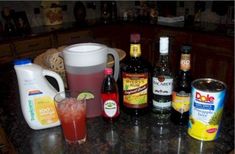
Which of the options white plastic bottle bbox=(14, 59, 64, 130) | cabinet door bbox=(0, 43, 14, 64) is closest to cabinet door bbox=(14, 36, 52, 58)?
cabinet door bbox=(0, 43, 14, 64)

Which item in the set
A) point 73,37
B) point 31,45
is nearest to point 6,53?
point 31,45

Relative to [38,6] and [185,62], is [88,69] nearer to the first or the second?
[185,62]

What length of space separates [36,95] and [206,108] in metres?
0.44

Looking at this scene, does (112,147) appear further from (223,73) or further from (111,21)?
(111,21)

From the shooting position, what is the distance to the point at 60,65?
2.90 feet

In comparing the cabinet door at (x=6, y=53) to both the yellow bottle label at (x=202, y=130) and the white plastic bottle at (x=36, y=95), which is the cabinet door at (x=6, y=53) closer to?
the white plastic bottle at (x=36, y=95)

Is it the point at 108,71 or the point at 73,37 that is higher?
the point at 108,71

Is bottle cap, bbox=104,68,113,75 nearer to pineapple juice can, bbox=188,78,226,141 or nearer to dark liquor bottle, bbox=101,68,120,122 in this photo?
dark liquor bottle, bbox=101,68,120,122

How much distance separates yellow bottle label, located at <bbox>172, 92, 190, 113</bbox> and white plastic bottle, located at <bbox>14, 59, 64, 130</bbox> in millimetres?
315

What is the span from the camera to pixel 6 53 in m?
2.17

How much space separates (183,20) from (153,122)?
2101 mm

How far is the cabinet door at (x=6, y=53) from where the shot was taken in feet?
7.00

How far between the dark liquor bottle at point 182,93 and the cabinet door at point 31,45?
6.20 ft

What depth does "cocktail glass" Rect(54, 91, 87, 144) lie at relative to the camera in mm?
623
